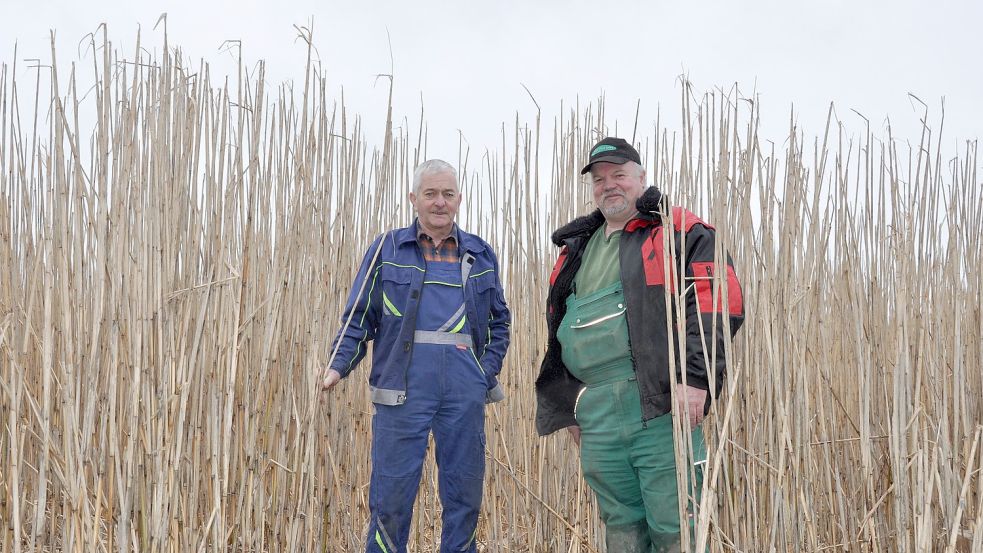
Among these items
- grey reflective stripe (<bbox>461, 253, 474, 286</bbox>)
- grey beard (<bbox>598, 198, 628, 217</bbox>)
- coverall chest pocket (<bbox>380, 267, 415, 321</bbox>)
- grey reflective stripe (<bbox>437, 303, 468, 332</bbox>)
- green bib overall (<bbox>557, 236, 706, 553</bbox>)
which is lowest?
green bib overall (<bbox>557, 236, 706, 553</bbox>)

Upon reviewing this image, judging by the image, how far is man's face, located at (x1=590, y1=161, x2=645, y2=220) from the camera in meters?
1.87

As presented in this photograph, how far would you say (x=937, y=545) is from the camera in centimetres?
194

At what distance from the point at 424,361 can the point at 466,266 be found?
0.96ft

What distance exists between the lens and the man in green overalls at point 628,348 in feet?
5.45

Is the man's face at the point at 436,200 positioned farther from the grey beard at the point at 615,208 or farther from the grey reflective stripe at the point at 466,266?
the grey beard at the point at 615,208

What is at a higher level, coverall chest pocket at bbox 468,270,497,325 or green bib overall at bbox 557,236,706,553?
coverall chest pocket at bbox 468,270,497,325

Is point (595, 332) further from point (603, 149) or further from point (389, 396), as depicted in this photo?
point (389, 396)

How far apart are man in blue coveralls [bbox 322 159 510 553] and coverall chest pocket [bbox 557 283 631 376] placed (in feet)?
0.95

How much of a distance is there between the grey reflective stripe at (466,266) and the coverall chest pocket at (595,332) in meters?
0.32

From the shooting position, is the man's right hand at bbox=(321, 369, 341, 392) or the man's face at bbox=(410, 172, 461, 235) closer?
the man's right hand at bbox=(321, 369, 341, 392)

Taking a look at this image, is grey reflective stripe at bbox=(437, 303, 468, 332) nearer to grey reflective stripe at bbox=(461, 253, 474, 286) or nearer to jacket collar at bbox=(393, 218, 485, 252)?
grey reflective stripe at bbox=(461, 253, 474, 286)

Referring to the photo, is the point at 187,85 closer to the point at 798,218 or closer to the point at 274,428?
the point at 274,428

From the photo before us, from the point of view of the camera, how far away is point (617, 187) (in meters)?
1.87

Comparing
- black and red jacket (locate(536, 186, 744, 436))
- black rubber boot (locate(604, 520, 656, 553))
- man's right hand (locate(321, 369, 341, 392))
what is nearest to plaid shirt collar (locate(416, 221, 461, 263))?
man's right hand (locate(321, 369, 341, 392))
